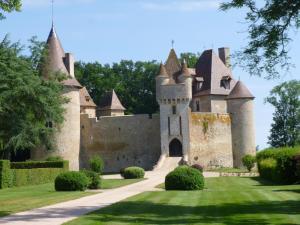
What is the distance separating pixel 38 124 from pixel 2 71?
26.2 ft

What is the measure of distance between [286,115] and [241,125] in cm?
2074

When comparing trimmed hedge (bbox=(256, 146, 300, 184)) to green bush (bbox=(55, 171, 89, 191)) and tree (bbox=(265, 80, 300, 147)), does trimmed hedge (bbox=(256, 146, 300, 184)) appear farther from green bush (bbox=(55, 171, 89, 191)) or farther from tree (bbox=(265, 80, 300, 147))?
tree (bbox=(265, 80, 300, 147))

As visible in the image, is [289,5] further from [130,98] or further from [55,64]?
[130,98]

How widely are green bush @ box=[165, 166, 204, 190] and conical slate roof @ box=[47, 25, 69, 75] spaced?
93.4 feet

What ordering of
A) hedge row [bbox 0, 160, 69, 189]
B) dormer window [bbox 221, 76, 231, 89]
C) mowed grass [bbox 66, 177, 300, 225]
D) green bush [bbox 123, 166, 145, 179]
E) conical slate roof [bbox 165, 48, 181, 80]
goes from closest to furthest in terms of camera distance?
1. mowed grass [bbox 66, 177, 300, 225]
2. hedge row [bbox 0, 160, 69, 189]
3. green bush [bbox 123, 166, 145, 179]
4. conical slate roof [bbox 165, 48, 181, 80]
5. dormer window [bbox 221, 76, 231, 89]

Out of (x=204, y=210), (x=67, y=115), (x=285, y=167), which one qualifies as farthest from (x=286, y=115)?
(x=204, y=210)

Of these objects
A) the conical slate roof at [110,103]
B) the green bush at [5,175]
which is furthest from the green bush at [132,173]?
the conical slate roof at [110,103]

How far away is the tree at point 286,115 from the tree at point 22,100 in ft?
137

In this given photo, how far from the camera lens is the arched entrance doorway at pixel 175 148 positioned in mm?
55906

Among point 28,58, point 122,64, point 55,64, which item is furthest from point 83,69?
point 28,58

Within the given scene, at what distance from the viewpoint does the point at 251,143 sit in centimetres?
5838

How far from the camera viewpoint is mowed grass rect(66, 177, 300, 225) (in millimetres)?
13531

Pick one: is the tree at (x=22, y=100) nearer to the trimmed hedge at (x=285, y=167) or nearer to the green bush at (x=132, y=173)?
the green bush at (x=132, y=173)

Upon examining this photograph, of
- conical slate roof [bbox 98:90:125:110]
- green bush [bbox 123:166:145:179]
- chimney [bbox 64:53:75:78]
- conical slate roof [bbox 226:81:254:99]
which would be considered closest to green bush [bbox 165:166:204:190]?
green bush [bbox 123:166:145:179]
